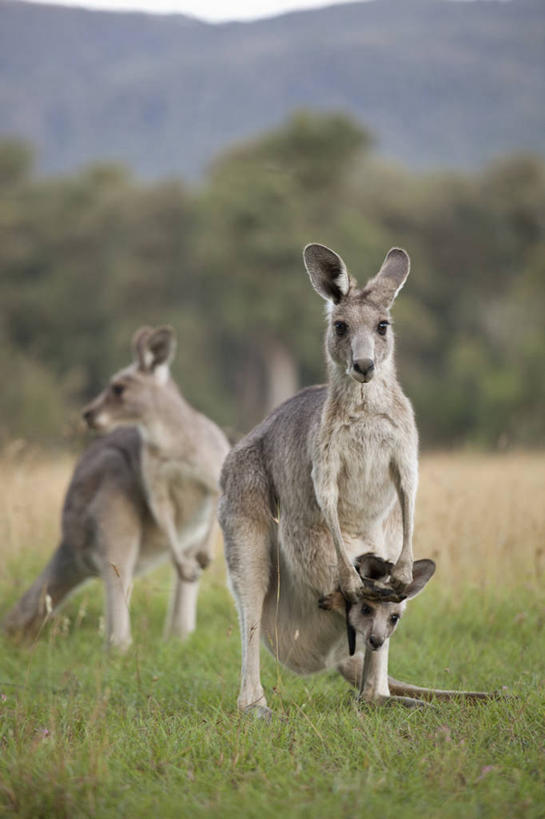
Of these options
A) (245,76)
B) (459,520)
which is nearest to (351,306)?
(459,520)

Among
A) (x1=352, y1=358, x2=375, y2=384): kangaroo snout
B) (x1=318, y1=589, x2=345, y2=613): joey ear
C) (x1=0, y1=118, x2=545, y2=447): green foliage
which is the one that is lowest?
(x1=318, y1=589, x2=345, y2=613): joey ear

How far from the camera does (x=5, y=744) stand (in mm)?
3375

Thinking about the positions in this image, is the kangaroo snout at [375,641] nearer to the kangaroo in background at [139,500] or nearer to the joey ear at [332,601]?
the joey ear at [332,601]

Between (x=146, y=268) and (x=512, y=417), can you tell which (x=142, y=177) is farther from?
(x=512, y=417)

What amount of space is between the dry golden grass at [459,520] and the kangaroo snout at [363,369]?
199 centimetres

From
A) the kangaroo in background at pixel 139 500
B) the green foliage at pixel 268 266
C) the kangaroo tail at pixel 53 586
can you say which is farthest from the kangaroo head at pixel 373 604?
the green foliage at pixel 268 266

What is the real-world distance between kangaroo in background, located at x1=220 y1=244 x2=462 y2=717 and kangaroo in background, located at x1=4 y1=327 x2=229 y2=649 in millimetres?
1809

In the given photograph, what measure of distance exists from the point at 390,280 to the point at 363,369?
1.81ft

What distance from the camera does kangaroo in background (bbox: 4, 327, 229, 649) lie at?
5.79 m

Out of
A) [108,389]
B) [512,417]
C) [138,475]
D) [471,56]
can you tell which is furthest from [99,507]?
[471,56]

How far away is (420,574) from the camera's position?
12.1ft

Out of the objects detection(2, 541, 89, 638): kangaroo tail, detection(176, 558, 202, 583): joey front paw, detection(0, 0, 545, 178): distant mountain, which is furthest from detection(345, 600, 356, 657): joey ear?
detection(0, 0, 545, 178): distant mountain

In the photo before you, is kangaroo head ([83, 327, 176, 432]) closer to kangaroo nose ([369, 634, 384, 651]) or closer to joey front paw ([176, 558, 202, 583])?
joey front paw ([176, 558, 202, 583])

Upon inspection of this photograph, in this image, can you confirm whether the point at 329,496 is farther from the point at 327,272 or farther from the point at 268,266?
the point at 268,266
